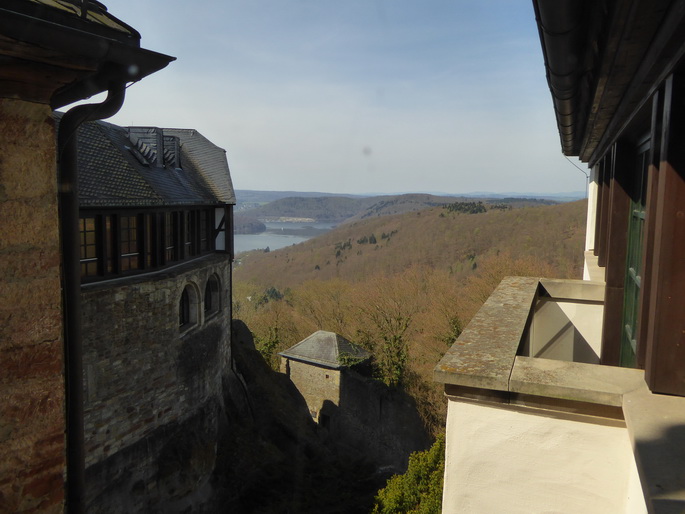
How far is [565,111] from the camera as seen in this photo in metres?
4.03

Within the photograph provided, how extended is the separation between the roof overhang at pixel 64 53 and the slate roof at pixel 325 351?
19834 mm

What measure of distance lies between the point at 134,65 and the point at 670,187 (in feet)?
7.44

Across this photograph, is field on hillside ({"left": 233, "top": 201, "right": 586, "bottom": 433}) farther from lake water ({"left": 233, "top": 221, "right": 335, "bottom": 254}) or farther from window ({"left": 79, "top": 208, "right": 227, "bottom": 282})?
lake water ({"left": 233, "top": 221, "right": 335, "bottom": 254})

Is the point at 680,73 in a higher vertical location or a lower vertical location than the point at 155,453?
higher

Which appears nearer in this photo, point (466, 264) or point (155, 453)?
point (155, 453)

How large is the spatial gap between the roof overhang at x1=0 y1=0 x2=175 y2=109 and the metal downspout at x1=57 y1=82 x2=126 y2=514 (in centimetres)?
31

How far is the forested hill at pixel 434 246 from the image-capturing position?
4800cm

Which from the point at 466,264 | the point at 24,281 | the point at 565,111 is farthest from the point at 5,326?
the point at 466,264

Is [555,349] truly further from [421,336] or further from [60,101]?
[421,336]

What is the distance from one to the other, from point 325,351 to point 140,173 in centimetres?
1262

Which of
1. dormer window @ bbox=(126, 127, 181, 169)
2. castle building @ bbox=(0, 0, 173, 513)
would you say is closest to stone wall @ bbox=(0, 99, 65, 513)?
castle building @ bbox=(0, 0, 173, 513)

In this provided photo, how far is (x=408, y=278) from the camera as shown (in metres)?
35.9

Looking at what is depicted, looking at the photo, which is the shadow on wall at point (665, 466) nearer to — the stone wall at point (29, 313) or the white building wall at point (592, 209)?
the stone wall at point (29, 313)

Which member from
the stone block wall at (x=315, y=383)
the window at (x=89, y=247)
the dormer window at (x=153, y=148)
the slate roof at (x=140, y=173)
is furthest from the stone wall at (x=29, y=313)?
the stone block wall at (x=315, y=383)
